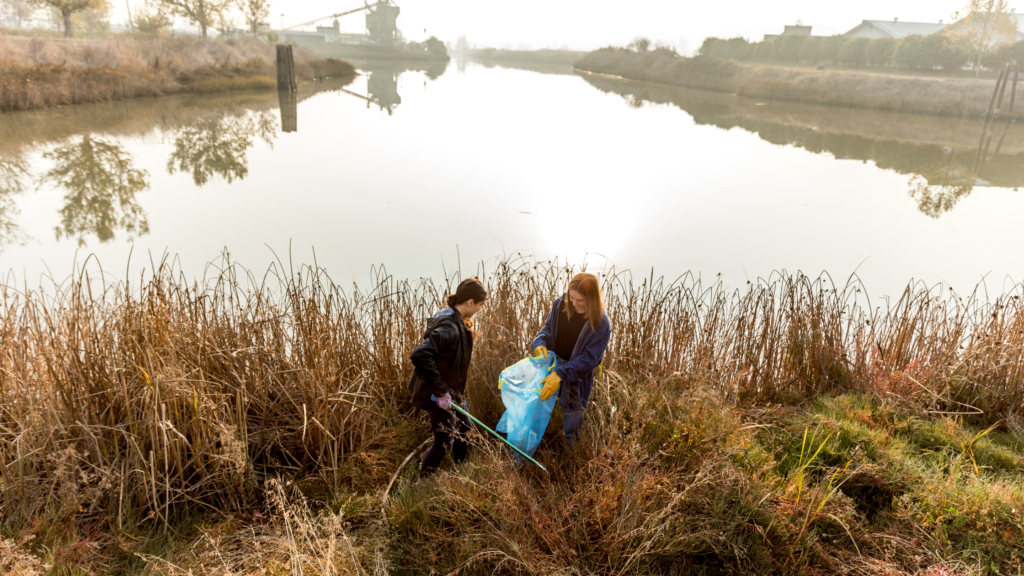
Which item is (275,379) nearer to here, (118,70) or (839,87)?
(118,70)

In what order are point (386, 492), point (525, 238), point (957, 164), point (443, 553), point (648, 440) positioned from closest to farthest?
point (443, 553) < point (386, 492) < point (648, 440) < point (525, 238) < point (957, 164)

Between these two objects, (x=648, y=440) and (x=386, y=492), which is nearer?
(x=386, y=492)

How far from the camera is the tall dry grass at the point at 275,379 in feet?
7.98

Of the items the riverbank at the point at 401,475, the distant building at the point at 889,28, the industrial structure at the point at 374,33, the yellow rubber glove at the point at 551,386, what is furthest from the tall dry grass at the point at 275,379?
the industrial structure at the point at 374,33

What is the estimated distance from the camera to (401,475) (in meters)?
2.81

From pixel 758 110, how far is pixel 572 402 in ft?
66.6

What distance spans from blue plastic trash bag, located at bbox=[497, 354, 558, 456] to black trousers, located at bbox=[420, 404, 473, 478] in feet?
0.85

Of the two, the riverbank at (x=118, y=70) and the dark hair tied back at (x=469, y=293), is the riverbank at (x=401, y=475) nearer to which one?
the dark hair tied back at (x=469, y=293)

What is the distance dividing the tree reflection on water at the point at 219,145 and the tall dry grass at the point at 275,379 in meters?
6.79

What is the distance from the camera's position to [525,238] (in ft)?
22.7

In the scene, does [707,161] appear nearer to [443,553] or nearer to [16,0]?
[443,553]

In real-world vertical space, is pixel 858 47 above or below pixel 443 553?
above

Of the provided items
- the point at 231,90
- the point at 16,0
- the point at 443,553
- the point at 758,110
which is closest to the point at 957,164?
the point at 758,110

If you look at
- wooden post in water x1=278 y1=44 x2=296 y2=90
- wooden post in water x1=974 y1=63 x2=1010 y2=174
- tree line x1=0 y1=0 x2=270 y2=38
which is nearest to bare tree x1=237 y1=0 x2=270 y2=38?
tree line x1=0 y1=0 x2=270 y2=38
